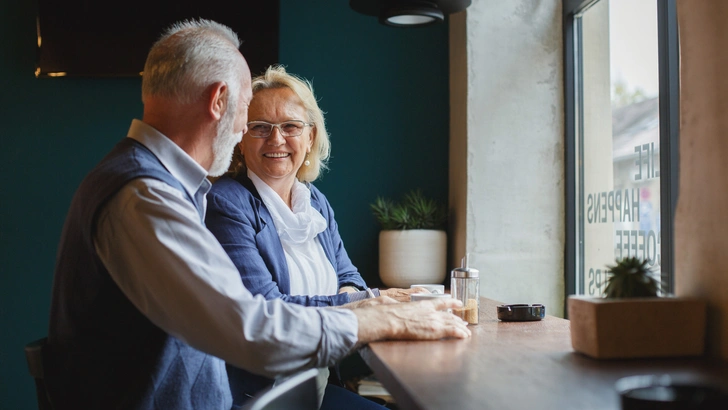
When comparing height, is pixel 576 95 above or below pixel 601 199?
above

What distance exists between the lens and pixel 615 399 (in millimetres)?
857

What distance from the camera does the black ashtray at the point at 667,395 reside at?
0.67m

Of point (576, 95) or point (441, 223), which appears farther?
point (441, 223)

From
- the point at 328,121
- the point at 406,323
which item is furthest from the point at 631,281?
the point at 328,121

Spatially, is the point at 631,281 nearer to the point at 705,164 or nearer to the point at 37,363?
the point at 705,164

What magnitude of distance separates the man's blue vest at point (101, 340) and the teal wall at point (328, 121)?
7.26 ft

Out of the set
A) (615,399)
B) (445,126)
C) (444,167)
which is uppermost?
(445,126)

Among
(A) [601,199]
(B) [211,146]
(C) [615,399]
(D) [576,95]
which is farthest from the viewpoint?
(D) [576,95]

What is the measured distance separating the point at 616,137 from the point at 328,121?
1.46 metres

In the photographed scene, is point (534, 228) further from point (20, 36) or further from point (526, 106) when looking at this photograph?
point (20, 36)

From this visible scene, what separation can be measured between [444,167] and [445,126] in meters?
0.22

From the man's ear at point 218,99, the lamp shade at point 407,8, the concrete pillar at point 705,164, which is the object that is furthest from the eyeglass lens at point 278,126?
the concrete pillar at point 705,164

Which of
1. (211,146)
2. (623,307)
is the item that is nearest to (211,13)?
(211,146)

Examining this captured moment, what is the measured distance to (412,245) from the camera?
3092mm
